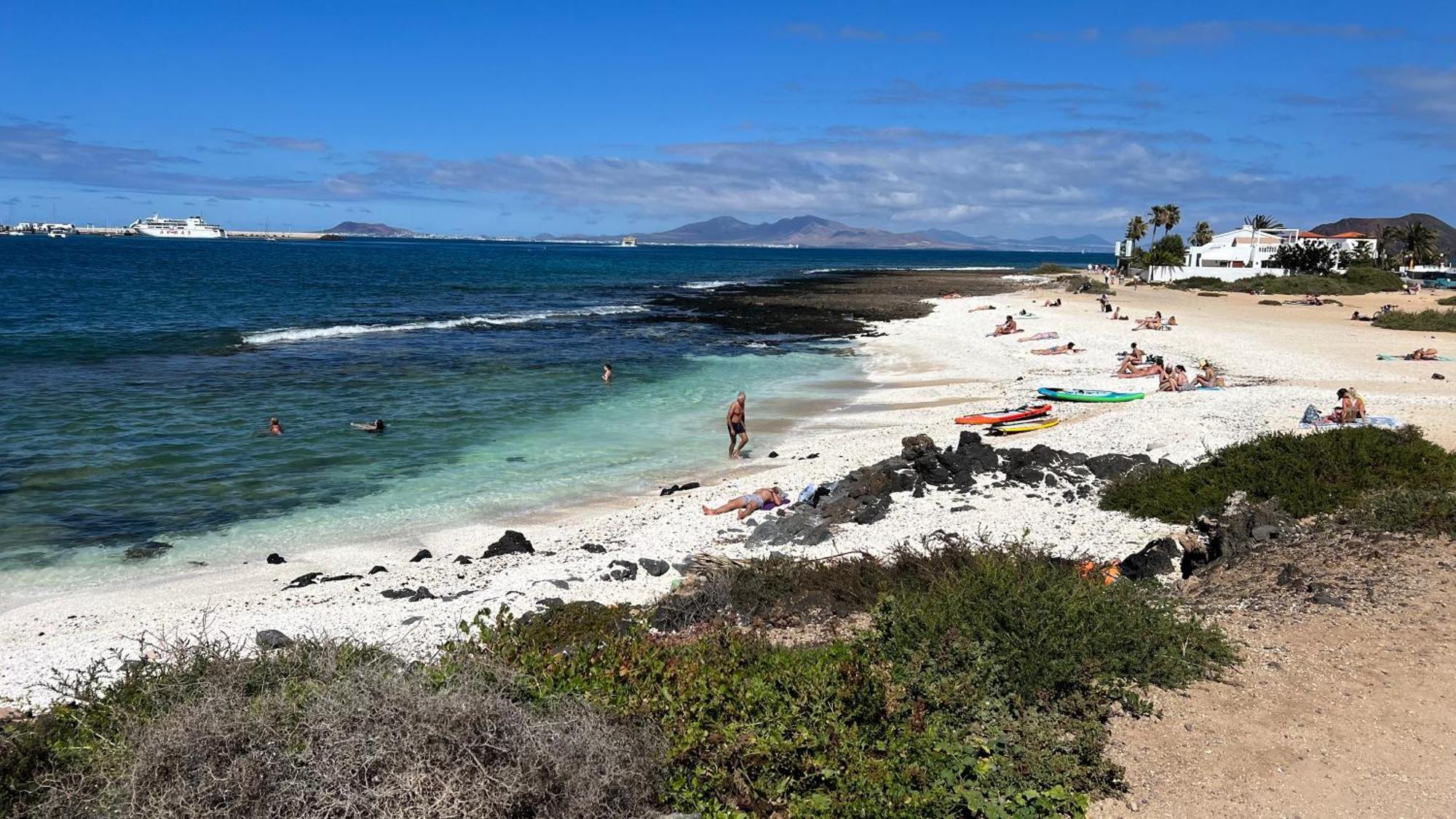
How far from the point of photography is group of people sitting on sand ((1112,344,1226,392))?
22.6 m

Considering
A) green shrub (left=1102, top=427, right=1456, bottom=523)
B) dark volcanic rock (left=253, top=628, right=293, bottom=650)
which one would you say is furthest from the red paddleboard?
dark volcanic rock (left=253, top=628, right=293, bottom=650)

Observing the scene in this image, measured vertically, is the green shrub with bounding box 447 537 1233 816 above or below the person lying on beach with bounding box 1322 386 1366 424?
below

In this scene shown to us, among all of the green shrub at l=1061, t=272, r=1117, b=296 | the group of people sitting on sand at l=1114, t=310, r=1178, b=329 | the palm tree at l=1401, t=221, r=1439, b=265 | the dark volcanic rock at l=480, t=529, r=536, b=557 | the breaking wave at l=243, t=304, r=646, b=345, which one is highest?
the palm tree at l=1401, t=221, r=1439, b=265

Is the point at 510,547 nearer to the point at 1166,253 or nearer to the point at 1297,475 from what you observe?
the point at 1297,475

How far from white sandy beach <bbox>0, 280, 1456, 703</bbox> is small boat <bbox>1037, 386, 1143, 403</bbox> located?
1.74ft

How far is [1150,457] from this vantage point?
15461 mm

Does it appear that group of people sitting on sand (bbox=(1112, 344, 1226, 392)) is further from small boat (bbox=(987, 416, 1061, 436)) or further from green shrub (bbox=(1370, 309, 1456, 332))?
green shrub (bbox=(1370, 309, 1456, 332))

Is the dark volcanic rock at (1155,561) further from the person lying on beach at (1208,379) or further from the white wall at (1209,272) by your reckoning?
the white wall at (1209,272)

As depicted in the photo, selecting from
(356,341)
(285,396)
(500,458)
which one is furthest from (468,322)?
(500,458)

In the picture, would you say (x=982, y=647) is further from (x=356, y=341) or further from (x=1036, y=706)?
(x=356, y=341)

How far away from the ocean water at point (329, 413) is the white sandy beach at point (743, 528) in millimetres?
1329

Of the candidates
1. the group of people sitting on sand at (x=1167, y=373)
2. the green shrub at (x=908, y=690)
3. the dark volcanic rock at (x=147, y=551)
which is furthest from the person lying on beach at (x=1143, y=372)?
the dark volcanic rock at (x=147, y=551)

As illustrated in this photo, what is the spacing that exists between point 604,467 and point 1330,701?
45.7 feet

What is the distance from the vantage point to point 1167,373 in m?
23.3
